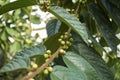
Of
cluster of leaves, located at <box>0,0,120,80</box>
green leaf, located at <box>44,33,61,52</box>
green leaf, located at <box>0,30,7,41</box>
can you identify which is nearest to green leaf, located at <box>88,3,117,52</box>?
cluster of leaves, located at <box>0,0,120,80</box>

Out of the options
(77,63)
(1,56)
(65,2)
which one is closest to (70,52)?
(77,63)

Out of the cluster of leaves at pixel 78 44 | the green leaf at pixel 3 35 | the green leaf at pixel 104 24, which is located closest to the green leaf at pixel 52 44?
the cluster of leaves at pixel 78 44

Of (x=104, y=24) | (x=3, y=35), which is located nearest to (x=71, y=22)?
(x=104, y=24)

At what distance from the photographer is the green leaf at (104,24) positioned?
833 millimetres

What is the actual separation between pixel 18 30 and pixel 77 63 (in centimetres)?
186

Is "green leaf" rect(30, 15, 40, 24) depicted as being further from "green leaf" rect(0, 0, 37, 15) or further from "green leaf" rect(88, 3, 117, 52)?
"green leaf" rect(0, 0, 37, 15)

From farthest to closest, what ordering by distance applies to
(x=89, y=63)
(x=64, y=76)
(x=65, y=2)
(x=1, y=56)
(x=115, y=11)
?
(x=1, y=56)
(x=65, y=2)
(x=115, y=11)
(x=89, y=63)
(x=64, y=76)

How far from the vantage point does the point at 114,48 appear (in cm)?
83

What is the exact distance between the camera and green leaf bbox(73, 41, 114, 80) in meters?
0.79

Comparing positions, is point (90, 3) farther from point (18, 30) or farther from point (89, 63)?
point (18, 30)

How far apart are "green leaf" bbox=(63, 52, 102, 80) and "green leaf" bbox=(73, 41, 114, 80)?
0.14ft

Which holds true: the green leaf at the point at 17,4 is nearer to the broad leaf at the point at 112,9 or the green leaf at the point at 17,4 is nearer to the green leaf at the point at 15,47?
the broad leaf at the point at 112,9

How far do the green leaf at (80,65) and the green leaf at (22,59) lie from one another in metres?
0.06

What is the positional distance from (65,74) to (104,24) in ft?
0.80
